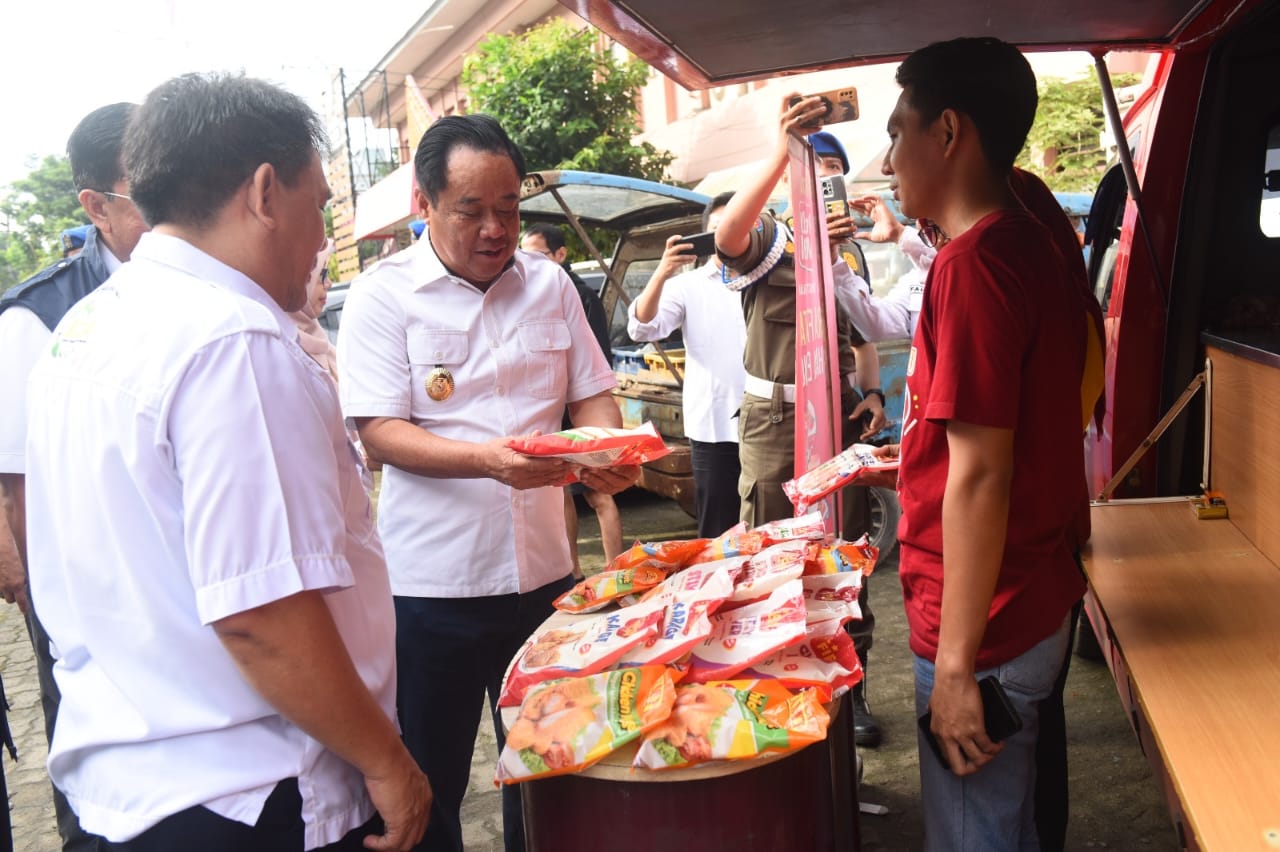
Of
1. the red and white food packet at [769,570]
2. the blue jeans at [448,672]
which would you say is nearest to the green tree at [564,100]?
the blue jeans at [448,672]

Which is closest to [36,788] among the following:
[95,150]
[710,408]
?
[95,150]

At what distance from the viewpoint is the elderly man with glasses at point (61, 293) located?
2.48 m

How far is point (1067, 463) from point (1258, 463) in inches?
51.8

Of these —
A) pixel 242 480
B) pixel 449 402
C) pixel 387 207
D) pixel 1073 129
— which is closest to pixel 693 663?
pixel 242 480

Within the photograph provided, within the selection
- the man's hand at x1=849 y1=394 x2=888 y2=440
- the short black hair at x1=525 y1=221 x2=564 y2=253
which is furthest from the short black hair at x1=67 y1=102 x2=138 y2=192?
the short black hair at x1=525 y1=221 x2=564 y2=253

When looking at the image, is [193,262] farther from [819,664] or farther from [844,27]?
[844,27]

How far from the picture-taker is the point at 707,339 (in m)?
4.55

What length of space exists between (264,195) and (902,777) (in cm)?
292

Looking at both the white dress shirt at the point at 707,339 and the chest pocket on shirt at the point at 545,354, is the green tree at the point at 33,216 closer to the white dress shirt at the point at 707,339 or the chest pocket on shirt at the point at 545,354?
the white dress shirt at the point at 707,339

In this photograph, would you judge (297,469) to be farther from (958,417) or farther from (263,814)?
(958,417)

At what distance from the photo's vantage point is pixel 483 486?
2309 mm

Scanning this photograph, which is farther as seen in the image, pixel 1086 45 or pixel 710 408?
pixel 710 408

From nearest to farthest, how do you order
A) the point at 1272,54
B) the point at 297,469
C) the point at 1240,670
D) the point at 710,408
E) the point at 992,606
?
the point at 297,469 → the point at 992,606 → the point at 1240,670 → the point at 1272,54 → the point at 710,408

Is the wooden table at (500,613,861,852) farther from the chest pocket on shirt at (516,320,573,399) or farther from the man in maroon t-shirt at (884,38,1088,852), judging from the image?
the chest pocket on shirt at (516,320,573,399)
